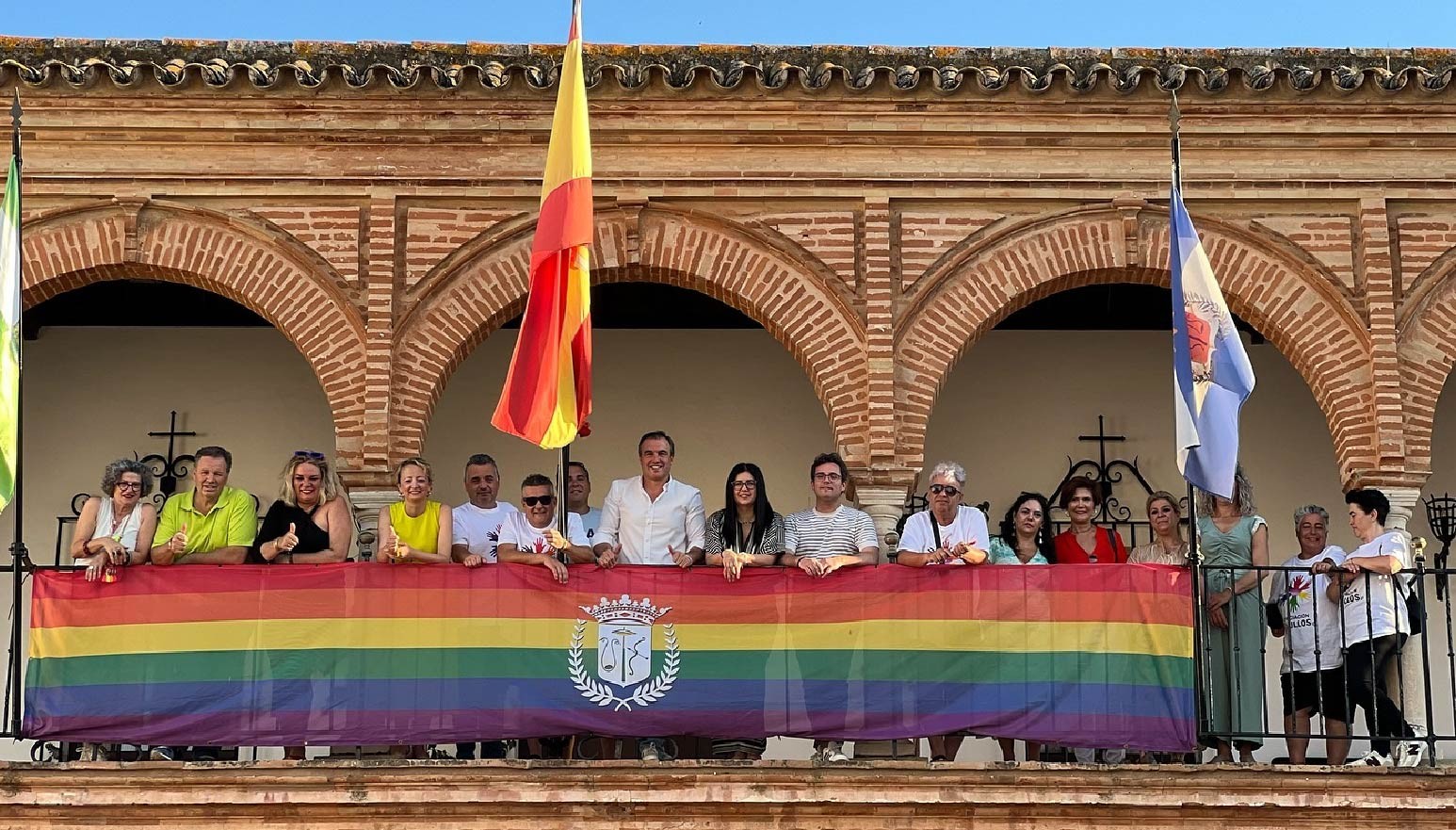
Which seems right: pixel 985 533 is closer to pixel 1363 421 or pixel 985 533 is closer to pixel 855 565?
pixel 855 565

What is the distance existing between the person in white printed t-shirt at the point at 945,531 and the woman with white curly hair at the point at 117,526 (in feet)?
12.1

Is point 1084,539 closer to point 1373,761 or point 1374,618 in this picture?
point 1374,618

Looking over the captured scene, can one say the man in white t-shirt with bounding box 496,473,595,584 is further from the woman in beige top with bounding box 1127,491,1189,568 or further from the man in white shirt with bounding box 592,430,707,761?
the woman in beige top with bounding box 1127,491,1189,568

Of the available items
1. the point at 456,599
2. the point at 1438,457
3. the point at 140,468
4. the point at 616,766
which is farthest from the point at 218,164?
the point at 1438,457

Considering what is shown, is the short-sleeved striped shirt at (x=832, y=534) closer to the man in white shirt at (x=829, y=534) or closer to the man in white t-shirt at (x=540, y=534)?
the man in white shirt at (x=829, y=534)

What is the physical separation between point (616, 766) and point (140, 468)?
2800 mm

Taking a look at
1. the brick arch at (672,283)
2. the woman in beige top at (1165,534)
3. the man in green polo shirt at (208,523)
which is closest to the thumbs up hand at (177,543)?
the man in green polo shirt at (208,523)

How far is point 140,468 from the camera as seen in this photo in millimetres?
11977

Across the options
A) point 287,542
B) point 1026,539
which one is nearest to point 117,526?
point 287,542

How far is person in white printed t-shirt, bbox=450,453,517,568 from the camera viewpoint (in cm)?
1227

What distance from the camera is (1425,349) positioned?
43.7ft

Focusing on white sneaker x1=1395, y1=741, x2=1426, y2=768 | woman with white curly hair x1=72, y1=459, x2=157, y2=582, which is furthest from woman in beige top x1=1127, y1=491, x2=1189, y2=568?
woman with white curly hair x1=72, y1=459, x2=157, y2=582

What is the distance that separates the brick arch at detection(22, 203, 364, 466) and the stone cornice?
753 millimetres

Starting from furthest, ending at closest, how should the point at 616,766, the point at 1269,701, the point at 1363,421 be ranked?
1. the point at 1269,701
2. the point at 1363,421
3. the point at 616,766
